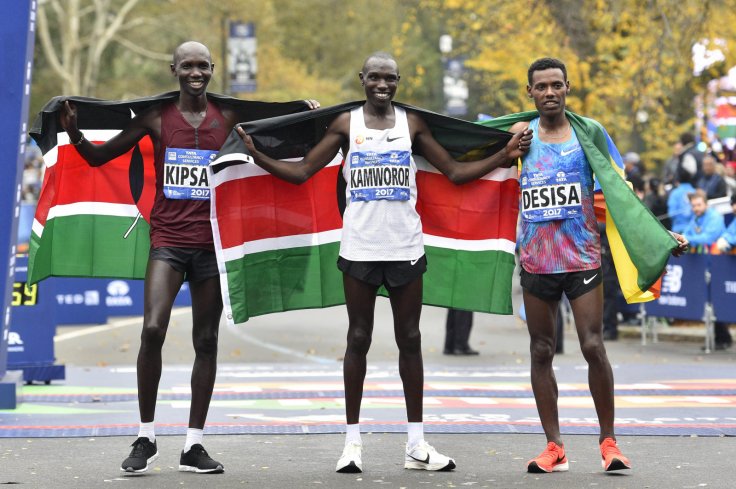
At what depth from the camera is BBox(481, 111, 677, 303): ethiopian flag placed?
329 inches

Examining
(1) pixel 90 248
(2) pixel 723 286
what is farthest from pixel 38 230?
(2) pixel 723 286

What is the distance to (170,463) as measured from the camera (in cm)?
869

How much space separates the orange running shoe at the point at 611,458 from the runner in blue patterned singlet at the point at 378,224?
81cm

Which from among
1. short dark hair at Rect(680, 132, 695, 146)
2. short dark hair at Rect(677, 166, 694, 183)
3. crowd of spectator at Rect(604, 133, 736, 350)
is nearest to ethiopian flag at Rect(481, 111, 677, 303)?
crowd of spectator at Rect(604, 133, 736, 350)

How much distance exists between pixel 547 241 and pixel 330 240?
54.0 inches

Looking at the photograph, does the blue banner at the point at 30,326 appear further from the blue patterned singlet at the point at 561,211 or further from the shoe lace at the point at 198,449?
the blue patterned singlet at the point at 561,211

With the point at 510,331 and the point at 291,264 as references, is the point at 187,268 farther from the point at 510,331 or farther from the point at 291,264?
the point at 510,331


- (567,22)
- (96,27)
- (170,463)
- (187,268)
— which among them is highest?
(96,27)

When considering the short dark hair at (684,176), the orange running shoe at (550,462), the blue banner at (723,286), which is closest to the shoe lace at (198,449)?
the orange running shoe at (550,462)

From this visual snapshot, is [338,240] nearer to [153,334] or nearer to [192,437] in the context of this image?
[153,334]

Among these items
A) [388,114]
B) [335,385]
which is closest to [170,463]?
[388,114]

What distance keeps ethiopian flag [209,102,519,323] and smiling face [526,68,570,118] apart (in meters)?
0.44

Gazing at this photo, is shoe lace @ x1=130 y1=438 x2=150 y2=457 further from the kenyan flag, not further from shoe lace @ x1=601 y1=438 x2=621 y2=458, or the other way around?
shoe lace @ x1=601 y1=438 x2=621 y2=458

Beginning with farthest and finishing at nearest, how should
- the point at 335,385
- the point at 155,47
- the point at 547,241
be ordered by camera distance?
the point at 155,47, the point at 335,385, the point at 547,241
